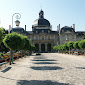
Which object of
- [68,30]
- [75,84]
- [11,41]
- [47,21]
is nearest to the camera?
[75,84]

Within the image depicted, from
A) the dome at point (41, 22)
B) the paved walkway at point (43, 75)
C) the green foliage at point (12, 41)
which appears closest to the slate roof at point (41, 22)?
the dome at point (41, 22)

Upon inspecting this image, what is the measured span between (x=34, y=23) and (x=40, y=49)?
20363 mm

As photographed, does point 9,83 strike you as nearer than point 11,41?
Yes

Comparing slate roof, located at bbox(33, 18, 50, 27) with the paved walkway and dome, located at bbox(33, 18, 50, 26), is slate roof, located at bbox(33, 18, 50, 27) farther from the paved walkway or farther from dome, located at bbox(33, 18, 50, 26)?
the paved walkway

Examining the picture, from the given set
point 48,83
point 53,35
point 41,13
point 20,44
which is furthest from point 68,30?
point 48,83

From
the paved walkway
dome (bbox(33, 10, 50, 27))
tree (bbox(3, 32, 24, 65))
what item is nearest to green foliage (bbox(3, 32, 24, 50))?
tree (bbox(3, 32, 24, 65))

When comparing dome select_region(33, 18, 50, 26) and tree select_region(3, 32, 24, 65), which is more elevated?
dome select_region(33, 18, 50, 26)

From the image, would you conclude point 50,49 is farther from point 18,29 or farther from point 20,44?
point 20,44

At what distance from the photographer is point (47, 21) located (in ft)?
344

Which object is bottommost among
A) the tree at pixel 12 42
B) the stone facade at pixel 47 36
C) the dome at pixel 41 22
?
the tree at pixel 12 42

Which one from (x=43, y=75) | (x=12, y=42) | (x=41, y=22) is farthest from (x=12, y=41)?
(x=41, y=22)

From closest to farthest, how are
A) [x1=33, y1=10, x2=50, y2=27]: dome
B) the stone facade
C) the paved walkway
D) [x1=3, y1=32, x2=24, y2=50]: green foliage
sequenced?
1. the paved walkway
2. [x1=3, y1=32, x2=24, y2=50]: green foliage
3. the stone facade
4. [x1=33, y1=10, x2=50, y2=27]: dome

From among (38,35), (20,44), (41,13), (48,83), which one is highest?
(41,13)

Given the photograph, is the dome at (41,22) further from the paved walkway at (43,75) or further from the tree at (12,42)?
the paved walkway at (43,75)
